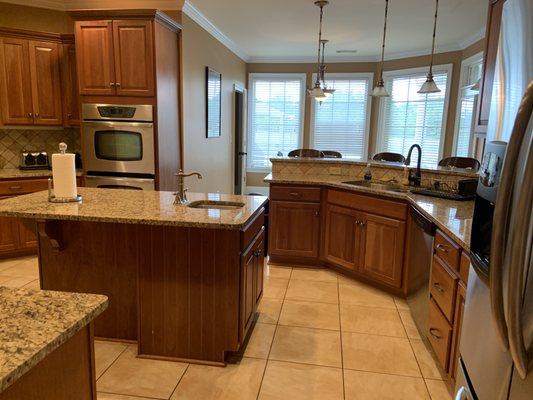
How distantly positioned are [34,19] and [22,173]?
169 centimetres

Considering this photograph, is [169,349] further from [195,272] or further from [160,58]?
[160,58]

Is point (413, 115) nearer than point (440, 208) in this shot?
No

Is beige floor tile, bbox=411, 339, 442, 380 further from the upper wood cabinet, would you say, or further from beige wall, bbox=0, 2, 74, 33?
beige wall, bbox=0, 2, 74, 33

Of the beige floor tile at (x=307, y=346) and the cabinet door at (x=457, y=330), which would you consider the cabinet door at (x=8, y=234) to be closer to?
the beige floor tile at (x=307, y=346)

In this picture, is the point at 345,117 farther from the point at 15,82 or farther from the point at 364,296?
the point at 15,82

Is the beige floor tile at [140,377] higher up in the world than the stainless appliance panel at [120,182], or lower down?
lower down

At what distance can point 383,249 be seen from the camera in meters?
3.38

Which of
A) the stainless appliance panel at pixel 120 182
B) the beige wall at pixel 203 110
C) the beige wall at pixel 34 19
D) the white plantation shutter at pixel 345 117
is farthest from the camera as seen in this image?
the white plantation shutter at pixel 345 117

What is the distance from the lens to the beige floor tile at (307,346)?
8.14 ft

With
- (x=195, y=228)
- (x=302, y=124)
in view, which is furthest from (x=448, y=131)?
(x=195, y=228)

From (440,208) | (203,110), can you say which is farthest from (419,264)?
(203,110)

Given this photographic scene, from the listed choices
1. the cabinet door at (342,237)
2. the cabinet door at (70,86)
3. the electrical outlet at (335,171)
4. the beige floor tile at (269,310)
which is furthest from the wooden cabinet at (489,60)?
the cabinet door at (70,86)

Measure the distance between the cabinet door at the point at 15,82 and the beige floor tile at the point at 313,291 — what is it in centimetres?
333

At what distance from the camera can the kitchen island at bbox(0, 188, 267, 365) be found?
2.25 m
